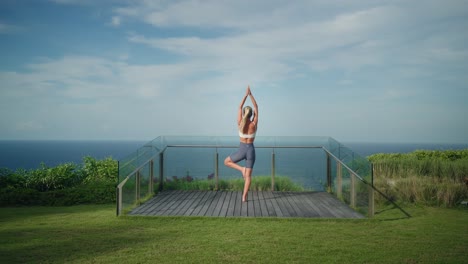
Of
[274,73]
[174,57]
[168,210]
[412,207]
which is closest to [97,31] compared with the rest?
[174,57]

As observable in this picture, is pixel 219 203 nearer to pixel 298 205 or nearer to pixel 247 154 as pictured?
pixel 247 154

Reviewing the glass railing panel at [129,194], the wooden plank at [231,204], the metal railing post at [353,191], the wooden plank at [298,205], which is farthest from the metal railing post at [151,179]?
the metal railing post at [353,191]

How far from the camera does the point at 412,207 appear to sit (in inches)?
317

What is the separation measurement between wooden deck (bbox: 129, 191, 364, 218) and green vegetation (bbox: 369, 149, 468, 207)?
1499 mm

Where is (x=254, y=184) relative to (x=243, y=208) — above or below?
above

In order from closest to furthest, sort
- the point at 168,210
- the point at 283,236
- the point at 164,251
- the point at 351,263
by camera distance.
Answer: the point at 351,263 < the point at 164,251 < the point at 283,236 < the point at 168,210

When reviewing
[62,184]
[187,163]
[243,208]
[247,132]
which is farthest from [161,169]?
[243,208]

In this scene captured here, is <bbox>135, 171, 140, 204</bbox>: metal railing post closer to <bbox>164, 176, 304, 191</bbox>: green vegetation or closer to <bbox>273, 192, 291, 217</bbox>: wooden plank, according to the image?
<bbox>164, 176, 304, 191</bbox>: green vegetation

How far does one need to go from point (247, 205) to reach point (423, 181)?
14.8ft

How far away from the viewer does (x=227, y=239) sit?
17.6 ft

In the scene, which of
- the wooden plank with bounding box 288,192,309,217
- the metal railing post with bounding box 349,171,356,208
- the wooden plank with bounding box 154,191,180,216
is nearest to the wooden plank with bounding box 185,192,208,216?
the wooden plank with bounding box 154,191,180,216

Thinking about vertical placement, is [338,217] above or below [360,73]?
below

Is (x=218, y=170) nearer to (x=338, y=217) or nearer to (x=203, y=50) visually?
(x=338, y=217)

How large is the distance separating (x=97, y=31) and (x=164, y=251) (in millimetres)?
12076
